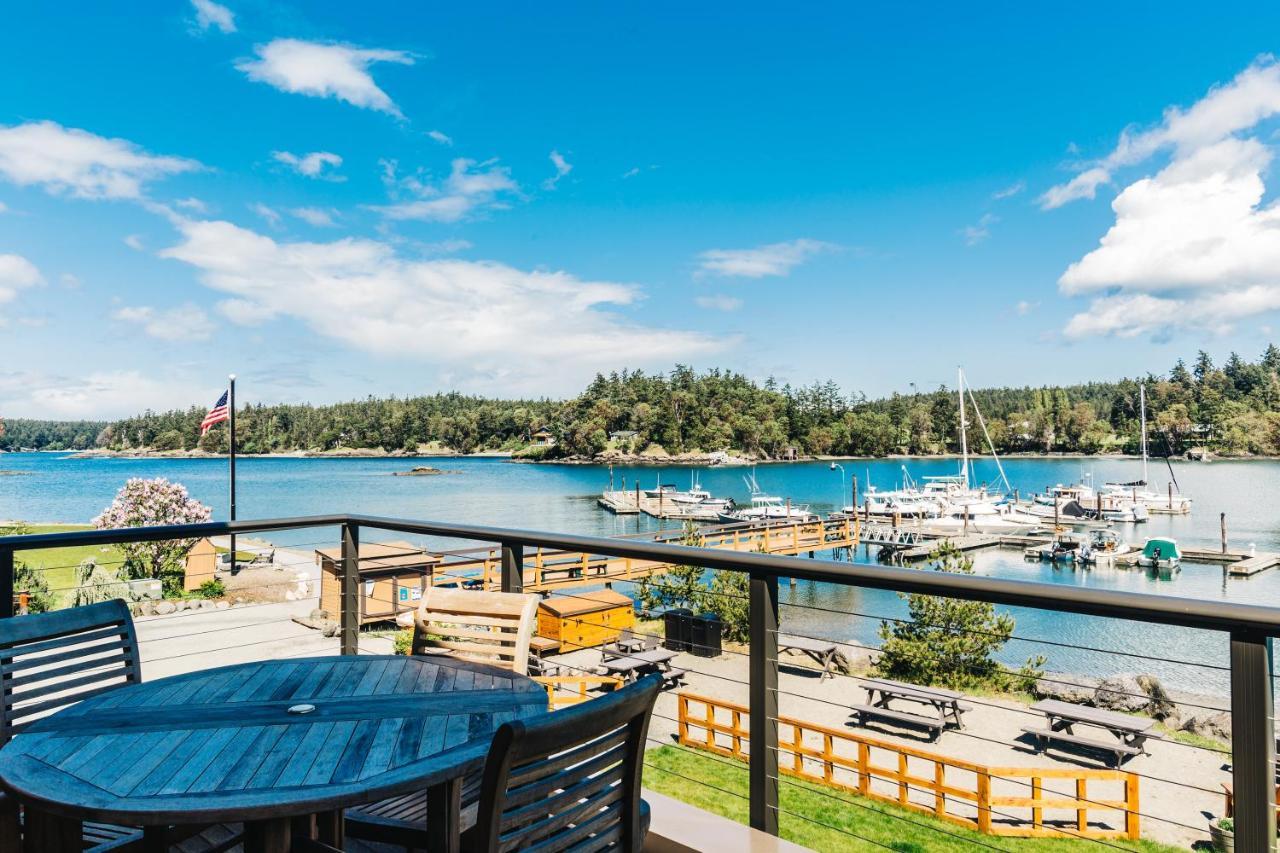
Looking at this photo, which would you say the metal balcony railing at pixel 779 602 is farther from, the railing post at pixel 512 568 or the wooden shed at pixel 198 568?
the wooden shed at pixel 198 568

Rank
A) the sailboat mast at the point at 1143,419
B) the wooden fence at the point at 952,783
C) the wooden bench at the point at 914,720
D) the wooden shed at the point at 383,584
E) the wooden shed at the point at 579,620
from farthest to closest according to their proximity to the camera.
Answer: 1. the sailboat mast at the point at 1143,419
2. the wooden shed at the point at 579,620
3. the wooden shed at the point at 383,584
4. the wooden bench at the point at 914,720
5. the wooden fence at the point at 952,783

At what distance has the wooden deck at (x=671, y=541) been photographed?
1537cm

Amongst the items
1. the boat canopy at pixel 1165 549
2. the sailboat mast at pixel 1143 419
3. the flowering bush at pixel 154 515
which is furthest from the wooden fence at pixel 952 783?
the sailboat mast at pixel 1143 419

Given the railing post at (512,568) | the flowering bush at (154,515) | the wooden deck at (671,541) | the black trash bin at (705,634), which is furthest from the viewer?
the flowering bush at (154,515)

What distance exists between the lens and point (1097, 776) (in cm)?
584

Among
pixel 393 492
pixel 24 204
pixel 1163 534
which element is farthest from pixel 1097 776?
pixel 393 492

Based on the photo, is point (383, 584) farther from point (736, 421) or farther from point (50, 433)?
point (736, 421)

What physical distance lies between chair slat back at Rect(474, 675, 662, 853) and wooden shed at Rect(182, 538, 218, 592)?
18088mm

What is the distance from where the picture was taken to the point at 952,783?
8156 millimetres

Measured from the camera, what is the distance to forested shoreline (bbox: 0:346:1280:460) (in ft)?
186

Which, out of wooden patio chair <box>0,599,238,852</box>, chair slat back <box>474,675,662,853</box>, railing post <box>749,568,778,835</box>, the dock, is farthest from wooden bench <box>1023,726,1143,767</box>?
the dock

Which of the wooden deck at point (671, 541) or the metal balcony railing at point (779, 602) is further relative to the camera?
the wooden deck at point (671, 541)

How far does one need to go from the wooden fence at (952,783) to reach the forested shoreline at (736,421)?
187 ft

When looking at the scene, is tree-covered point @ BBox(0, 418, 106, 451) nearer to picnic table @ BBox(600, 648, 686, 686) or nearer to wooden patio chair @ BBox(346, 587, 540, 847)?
picnic table @ BBox(600, 648, 686, 686)
